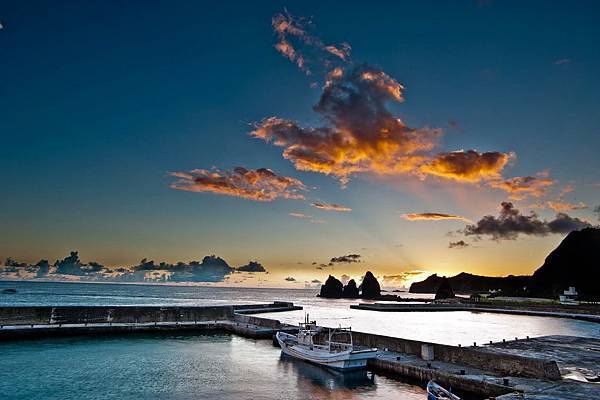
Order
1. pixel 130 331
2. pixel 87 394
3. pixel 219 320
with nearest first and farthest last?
1. pixel 87 394
2. pixel 130 331
3. pixel 219 320

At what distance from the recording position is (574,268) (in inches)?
7141

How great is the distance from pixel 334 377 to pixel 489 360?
10085 millimetres

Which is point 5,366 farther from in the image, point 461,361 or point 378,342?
point 461,361

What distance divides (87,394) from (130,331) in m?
24.4

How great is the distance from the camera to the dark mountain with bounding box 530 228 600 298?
172 meters

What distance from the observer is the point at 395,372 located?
27141mm

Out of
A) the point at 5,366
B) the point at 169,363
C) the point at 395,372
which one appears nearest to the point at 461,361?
the point at 395,372

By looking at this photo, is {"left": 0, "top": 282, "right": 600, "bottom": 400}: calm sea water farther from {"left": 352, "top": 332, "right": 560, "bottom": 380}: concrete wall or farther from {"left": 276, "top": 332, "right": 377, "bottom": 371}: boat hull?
{"left": 352, "top": 332, "right": 560, "bottom": 380}: concrete wall

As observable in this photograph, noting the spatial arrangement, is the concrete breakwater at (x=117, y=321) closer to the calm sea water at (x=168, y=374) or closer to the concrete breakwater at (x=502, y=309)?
the calm sea water at (x=168, y=374)

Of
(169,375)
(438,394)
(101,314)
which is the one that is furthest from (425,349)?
(101,314)

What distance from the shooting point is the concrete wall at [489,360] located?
2167 cm

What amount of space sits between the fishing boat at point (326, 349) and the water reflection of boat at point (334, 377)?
430 millimetres

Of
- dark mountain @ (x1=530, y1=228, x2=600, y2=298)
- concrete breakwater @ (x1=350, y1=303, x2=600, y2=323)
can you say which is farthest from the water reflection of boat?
dark mountain @ (x1=530, y1=228, x2=600, y2=298)

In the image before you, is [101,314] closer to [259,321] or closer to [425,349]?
[259,321]
